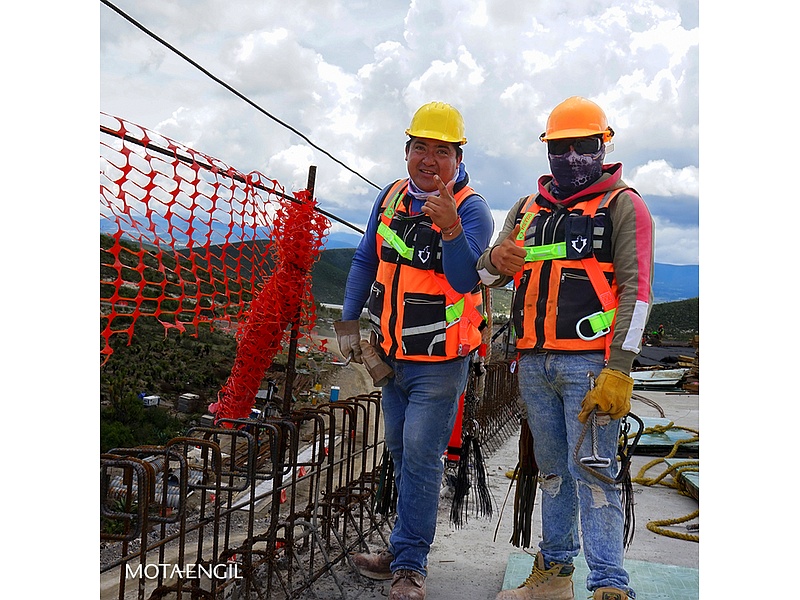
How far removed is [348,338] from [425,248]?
67 centimetres

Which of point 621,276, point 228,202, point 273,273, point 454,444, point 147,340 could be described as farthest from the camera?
point 147,340

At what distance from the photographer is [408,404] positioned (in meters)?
3.10

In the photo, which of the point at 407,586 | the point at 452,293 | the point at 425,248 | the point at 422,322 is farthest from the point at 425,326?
the point at 407,586

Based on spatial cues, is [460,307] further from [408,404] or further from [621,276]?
[621,276]

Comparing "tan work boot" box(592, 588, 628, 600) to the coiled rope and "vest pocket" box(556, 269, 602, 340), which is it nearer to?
"vest pocket" box(556, 269, 602, 340)

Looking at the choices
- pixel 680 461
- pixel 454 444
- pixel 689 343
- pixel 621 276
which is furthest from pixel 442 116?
pixel 689 343

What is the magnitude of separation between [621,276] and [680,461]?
3376mm

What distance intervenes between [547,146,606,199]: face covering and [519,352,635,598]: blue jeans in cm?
70

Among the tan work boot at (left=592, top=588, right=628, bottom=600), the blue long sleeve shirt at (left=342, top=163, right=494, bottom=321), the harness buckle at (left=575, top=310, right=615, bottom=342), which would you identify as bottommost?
the tan work boot at (left=592, top=588, right=628, bottom=600)

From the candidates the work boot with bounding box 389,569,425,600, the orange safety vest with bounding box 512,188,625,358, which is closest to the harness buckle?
the orange safety vest with bounding box 512,188,625,358

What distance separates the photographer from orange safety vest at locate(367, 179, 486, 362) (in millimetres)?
2984

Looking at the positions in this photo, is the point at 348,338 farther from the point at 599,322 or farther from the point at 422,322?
the point at 599,322

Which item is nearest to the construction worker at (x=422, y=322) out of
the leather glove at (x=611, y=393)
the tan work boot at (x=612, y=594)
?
the leather glove at (x=611, y=393)

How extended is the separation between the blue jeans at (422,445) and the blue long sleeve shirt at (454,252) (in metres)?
0.39
